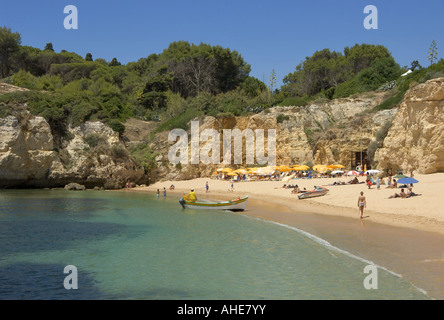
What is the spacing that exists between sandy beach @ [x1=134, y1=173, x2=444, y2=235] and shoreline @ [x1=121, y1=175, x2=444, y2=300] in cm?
4

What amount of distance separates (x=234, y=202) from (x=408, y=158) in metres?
15.5

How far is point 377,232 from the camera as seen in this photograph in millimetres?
16188

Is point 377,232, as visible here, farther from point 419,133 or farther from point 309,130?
point 309,130

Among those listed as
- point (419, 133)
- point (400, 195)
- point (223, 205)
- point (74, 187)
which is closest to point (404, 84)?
point (419, 133)

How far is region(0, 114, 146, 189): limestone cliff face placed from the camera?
→ 37344 millimetres

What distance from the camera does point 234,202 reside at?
80.4 ft

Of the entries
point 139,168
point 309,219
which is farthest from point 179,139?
point 309,219

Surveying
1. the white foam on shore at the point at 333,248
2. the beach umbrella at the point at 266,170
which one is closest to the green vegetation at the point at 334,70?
the beach umbrella at the point at 266,170

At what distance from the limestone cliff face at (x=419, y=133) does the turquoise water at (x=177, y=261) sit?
52.3 feet

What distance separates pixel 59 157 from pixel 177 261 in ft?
104

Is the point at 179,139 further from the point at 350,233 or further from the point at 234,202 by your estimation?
A: the point at 350,233

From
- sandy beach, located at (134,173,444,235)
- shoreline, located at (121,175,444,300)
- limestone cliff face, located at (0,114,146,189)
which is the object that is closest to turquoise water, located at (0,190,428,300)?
shoreline, located at (121,175,444,300)

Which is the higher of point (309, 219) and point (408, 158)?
point (408, 158)
